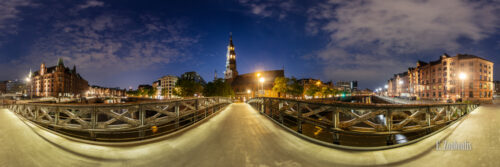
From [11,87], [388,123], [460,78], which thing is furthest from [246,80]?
[11,87]

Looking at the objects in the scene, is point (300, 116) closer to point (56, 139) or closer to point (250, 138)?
point (250, 138)

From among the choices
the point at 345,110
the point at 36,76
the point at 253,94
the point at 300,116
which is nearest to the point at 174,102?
the point at 300,116

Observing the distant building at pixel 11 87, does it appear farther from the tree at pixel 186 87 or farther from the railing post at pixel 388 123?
the railing post at pixel 388 123

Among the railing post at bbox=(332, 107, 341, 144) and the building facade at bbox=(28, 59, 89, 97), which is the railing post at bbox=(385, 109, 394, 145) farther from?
the building facade at bbox=(28, 59, 89, 97)

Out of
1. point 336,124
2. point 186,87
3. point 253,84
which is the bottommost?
point 336,124

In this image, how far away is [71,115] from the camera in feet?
21.5

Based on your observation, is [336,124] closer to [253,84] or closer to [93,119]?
[93,119]

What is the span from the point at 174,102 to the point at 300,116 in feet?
18.7

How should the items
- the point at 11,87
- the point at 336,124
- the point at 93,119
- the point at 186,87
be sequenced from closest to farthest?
the point at 336,124
the point at 93,119
the point at 186,87
the point at 11,87

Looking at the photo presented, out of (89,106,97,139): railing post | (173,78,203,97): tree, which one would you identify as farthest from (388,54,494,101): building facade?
(89,106,97,139): railing post

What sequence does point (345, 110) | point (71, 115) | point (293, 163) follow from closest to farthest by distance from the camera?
point (293, 163)
point (345, 110)
point (71, 115)

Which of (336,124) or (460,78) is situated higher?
(460,78)

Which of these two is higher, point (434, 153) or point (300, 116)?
point (300, 116)

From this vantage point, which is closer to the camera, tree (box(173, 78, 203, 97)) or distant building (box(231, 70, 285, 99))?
tree (box(173, 78, 203, 97))
